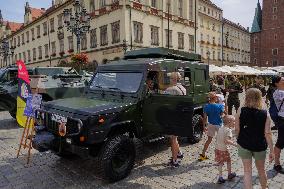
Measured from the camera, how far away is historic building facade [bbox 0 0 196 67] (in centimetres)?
2783

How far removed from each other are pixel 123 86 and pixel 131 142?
1328 mm

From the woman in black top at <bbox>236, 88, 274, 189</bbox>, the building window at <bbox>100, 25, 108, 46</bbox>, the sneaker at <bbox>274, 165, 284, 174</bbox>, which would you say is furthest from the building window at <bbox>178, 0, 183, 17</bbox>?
the woman in black top at <bbox>236, 88, 274, 189</bbox>

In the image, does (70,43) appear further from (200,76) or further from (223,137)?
(223,137)

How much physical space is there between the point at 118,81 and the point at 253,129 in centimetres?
327

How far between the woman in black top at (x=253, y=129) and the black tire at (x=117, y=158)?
2.18m

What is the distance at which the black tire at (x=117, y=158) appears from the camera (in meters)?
5.21

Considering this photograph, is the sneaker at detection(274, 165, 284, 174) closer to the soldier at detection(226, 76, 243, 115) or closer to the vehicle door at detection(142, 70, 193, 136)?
the vehicle door at detection(142, 70, 193, 136)

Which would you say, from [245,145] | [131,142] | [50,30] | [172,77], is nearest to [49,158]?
[131,142]

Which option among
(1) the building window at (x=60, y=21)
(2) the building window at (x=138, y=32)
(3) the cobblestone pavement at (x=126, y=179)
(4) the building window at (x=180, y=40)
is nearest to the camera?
(3) the cobblestone pavement at (x=126, y=179)

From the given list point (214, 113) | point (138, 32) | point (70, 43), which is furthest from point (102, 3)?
point (214, 113)

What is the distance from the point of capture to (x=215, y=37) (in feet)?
178

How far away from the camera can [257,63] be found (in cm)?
7475

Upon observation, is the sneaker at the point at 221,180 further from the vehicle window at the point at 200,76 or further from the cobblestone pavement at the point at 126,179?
the vehicle window at the point at 200,76

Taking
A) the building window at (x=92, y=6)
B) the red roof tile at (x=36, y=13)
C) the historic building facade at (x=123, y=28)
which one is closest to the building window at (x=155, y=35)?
the historic building facade at (x=123, y=28)
